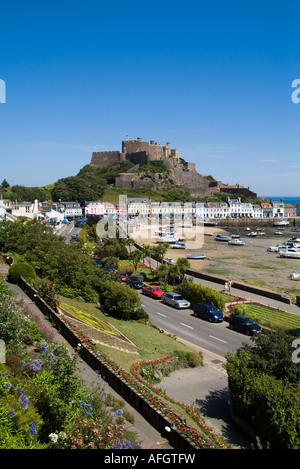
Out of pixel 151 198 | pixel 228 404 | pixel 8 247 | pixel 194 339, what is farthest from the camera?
pixel 151 198

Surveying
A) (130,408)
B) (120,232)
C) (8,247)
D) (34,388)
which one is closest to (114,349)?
(130,408)

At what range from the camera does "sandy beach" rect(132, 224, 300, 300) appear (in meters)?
41.2

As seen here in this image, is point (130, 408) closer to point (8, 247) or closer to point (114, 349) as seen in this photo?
point (114, 349)

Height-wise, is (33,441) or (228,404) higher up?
(33,441)

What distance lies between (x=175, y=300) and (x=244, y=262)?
1130 inches

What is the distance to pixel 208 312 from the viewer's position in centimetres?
2516

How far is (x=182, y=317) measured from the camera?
2577 centimetres

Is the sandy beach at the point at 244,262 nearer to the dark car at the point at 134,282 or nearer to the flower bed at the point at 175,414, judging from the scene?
the dark car at the point at 134,282

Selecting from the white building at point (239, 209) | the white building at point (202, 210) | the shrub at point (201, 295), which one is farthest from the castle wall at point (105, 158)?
the shrub at point (201, 295)

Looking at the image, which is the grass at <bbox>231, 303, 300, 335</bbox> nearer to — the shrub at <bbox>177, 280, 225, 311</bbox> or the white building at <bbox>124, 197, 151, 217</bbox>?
the shrub at <bbox>177, 280, 225, 311</bbox>

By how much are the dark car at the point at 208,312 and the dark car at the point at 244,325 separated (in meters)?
1.34

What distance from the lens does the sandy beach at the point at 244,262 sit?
41213mm

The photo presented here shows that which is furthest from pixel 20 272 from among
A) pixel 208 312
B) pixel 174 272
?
pixel 174 272

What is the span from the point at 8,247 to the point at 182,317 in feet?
48.1
